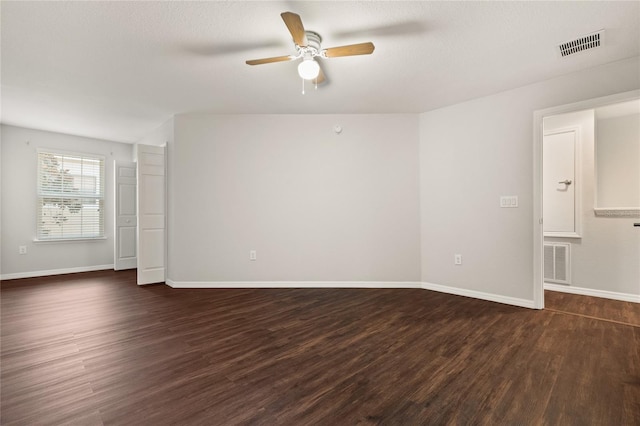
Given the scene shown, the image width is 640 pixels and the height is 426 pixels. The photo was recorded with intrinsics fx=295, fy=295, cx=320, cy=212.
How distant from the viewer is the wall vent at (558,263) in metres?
4.04

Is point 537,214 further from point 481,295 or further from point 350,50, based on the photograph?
point 350,50

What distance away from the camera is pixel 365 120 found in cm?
426

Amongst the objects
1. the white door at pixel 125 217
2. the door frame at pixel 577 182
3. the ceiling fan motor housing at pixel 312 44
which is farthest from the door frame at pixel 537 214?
the white door at pixel 125 217

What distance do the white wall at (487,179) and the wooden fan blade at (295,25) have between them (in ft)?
8.49

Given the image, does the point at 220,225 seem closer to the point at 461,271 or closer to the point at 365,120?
the point at 365,120

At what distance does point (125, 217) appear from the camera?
5.82 m

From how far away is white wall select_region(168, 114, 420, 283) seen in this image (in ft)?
13.9

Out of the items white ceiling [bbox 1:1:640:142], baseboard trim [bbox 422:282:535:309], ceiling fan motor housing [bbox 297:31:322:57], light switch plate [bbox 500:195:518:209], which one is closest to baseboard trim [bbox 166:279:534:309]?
baseboard trim [bbox 422:282:535:309]

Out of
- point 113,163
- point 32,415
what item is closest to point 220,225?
point 32,415

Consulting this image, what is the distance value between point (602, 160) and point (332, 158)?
359 cm

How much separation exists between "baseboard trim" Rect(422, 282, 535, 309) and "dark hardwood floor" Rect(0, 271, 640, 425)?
168mm

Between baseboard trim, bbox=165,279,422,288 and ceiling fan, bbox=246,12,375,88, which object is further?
baseboard trim, bbox=165,279,422,288

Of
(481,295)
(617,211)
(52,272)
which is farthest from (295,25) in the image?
(52,272)

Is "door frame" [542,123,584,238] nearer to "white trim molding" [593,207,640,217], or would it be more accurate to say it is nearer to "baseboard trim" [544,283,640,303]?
"white trim molding" [593,207,640,217]
